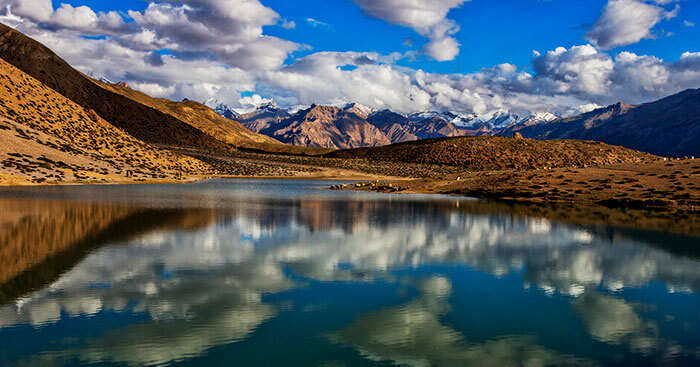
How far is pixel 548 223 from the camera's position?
37625mm

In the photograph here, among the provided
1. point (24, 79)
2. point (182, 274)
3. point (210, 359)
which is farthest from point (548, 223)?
point (24, 79)

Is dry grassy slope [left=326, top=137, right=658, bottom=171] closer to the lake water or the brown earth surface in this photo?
the brown earth surface

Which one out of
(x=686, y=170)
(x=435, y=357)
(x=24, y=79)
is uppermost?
(x=24, y=79)

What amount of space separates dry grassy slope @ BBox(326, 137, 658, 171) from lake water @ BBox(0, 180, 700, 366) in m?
122

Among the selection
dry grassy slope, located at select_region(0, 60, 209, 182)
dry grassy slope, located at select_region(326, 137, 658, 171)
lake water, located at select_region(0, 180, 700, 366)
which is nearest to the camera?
lake water, located at select_region(0, 180, 700, 366)

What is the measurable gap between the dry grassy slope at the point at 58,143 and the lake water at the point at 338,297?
5573 cm

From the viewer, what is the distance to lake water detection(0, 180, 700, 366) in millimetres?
11906

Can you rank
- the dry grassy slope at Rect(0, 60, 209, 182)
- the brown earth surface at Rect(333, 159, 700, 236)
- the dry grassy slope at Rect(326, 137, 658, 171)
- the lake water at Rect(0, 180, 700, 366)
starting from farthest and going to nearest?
the dry grassy slope at Rect(326, 137, 658, 171) → the dry grassy slope at Rect(0, 60, 209, 182) → the brown earth surface at Rect(333, 159, 700, 236) → the lake water at Rect(0, 180, 700, 366)

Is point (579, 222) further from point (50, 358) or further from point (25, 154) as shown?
point (25, 154)

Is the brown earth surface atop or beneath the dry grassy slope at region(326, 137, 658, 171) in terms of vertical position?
beneath

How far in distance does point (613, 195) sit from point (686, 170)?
1300cm

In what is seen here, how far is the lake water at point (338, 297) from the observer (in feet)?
39.1

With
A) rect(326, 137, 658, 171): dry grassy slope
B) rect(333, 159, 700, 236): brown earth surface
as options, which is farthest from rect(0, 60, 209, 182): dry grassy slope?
rect(326, 137, 658, 171): dry grassy slope

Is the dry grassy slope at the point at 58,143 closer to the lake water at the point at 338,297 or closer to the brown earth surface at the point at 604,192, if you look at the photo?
the brown earth surface at the point at 604,192
